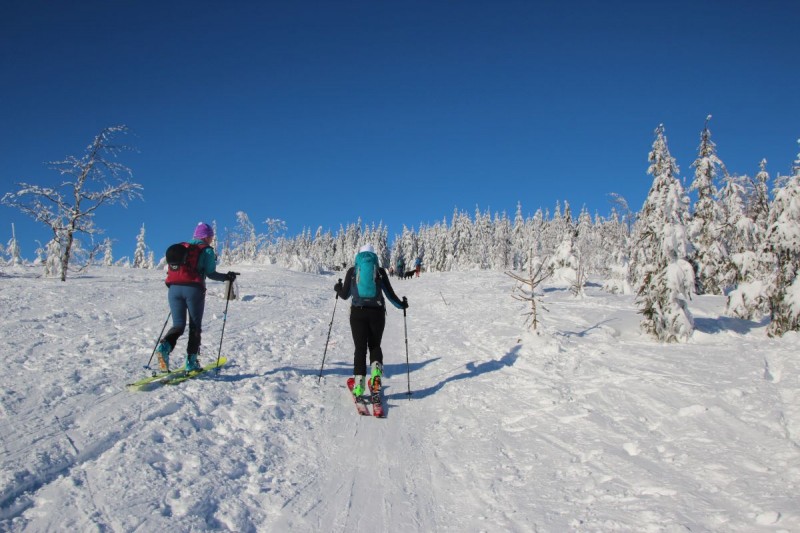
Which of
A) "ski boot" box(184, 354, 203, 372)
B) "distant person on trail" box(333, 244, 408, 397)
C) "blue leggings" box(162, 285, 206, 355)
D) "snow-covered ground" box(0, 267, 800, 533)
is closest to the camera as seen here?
"snow-covered ground" box(0, 267, 800, 533)

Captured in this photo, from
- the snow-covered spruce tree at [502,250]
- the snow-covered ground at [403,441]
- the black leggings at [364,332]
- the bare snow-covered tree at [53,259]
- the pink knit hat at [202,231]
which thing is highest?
the snow-covered spruce tree at [502,250]

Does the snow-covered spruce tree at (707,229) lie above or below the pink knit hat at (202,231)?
above

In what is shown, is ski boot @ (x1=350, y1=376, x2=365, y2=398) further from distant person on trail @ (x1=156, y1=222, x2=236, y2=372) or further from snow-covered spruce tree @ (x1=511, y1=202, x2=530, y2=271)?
snow-covered spruce tree @ (x1=511, y1=202, x2=530, y2=271)

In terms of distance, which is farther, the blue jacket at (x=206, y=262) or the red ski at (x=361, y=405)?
the blue jacket at (x=206, y=262)

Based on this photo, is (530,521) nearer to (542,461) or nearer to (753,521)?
(542,461)

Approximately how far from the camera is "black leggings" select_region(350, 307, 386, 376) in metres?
6.55

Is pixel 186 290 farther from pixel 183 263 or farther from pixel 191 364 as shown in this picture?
pixel 191 364

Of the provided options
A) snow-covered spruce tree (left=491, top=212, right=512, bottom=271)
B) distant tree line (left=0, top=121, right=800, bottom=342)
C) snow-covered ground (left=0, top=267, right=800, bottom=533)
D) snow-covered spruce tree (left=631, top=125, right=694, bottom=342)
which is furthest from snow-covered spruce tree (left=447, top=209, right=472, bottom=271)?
snow-covered ground (left=0, top=267, right=800, bottom=533)

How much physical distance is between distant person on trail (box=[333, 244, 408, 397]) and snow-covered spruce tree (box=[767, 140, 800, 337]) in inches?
440

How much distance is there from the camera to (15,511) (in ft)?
10.2

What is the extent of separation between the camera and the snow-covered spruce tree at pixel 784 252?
37.0ft

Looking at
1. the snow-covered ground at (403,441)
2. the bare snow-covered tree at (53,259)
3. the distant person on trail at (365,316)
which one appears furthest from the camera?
the bare snow-covered tree at (53,259)

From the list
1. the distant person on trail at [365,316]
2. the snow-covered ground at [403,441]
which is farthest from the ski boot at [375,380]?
the snow-covered ground at [403,441]

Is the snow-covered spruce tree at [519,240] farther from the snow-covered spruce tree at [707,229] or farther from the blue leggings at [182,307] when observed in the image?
the blue leggings at [182,307]
